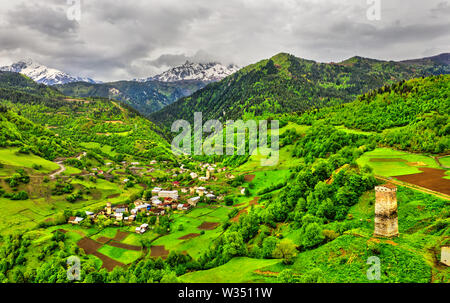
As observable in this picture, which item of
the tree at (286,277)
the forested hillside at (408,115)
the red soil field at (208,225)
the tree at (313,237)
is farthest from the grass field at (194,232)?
the forested hillside at (408,115)

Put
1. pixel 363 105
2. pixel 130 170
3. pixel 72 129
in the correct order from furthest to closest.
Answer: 1. pixel 72 129
2. pixel 130 170
3. pixel 363 105

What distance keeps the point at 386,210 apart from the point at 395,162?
32.2 meters

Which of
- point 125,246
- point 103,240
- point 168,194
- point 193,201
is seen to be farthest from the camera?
point 168,194

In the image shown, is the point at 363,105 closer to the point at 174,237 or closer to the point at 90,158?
the point at 174,237

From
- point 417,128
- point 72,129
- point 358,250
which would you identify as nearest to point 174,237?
point 358,250

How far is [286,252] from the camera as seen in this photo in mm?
30953

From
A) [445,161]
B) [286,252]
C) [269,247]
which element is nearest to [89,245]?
[269,247]

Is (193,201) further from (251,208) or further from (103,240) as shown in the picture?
(103,240)

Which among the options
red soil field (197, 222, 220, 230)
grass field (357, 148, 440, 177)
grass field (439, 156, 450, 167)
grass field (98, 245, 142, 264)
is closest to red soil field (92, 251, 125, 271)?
grass field (98, 245, 142, 264)

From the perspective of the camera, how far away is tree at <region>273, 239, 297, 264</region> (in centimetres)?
2962

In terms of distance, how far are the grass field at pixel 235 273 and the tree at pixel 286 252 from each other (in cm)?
119

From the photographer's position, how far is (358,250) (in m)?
23.2

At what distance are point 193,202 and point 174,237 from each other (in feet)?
76.6

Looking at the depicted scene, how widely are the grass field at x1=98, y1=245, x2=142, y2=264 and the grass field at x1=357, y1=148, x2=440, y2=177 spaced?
5092 cm
